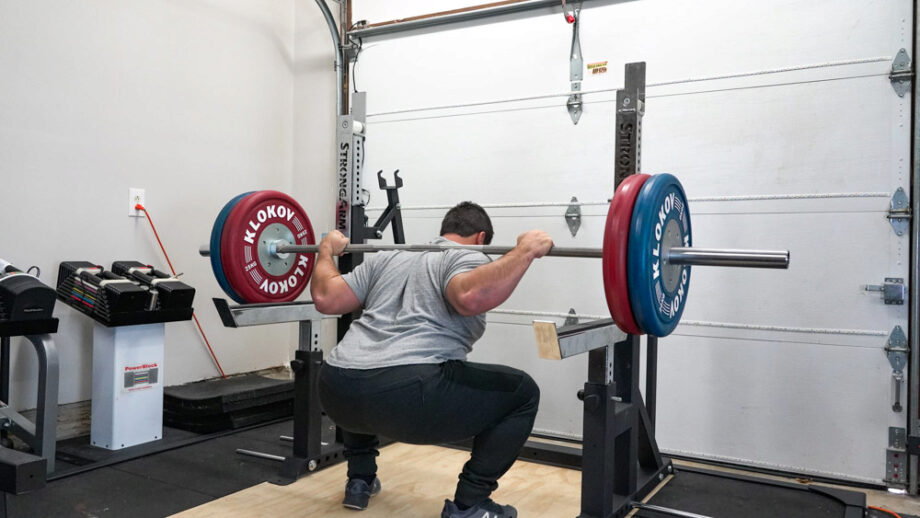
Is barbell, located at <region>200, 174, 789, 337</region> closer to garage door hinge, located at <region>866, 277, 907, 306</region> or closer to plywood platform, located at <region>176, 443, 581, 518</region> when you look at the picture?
plywood platform, located at <region>176, 443, 581, 518</region>

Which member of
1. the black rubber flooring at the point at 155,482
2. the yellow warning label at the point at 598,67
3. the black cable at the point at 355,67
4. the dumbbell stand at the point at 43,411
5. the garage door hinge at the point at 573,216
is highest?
the black cable at the point at 355,67

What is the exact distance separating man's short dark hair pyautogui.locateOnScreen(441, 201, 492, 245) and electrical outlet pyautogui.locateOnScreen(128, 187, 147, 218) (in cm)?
195

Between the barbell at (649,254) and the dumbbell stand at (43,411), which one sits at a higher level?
the barbell at (649,254)

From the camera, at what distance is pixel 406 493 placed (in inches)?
104

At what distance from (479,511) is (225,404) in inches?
67.8

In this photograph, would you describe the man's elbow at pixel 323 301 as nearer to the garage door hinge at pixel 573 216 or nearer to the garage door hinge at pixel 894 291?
the garage door hinge at pixel 573 216

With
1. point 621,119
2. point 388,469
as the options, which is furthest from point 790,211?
point 388,469

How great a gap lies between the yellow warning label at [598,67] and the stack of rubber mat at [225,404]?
236 cm

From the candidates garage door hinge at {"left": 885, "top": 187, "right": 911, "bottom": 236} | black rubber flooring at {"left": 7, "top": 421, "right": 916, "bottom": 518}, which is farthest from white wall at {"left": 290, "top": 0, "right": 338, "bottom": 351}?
garage door hinge at {"left": 885, "top": 187, "right": 911, "bottom": 236}

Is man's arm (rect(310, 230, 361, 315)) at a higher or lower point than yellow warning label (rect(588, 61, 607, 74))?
lower

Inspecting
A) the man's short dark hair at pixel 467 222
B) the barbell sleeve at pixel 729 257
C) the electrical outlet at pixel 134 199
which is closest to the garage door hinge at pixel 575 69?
the man's short dark hair at pixel 467 222

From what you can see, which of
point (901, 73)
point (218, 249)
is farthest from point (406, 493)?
point (901, 73)

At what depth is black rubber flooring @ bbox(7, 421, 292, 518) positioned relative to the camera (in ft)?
7.86

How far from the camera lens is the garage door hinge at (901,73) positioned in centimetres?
278
